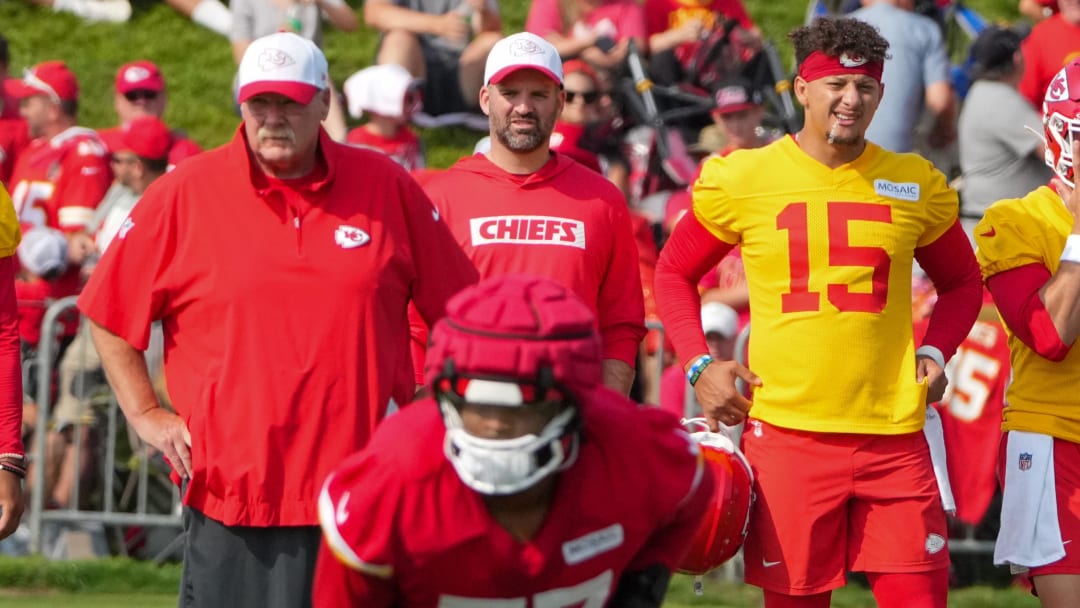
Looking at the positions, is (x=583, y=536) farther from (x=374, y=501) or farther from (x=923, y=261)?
(x=923, y=261)

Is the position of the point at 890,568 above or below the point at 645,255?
below

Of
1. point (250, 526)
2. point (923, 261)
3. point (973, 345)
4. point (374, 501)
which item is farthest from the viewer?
point (973, 345)

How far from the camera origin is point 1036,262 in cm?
638

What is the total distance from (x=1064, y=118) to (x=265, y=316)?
9.00 ft

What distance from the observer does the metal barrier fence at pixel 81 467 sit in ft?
32.7

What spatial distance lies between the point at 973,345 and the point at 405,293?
4741mm

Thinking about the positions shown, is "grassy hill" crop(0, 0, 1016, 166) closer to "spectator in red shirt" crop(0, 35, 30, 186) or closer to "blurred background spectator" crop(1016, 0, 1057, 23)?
"blurred background spectator" crop(1016, 0, 1057, 23)

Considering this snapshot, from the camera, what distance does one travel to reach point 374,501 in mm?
4023

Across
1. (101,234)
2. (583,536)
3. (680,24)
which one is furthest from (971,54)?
(583,536)

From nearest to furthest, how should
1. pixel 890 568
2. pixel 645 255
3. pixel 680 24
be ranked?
pixel 890 568 → pixel 645 255 → pixel 680 24

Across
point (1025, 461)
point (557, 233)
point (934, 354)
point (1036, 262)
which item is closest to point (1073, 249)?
point (1036, 262)

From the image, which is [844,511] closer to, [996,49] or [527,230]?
[527,230]

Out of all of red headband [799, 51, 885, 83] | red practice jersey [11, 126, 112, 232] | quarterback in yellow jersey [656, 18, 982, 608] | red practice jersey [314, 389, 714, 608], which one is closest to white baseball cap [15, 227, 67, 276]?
red practice jersey [11, 126, 112, 232]

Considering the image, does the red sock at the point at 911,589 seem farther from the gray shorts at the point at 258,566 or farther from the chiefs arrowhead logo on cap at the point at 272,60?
the chiefs arrowhead logo on cap at the point at 272,60
